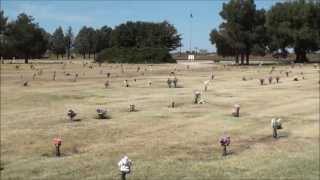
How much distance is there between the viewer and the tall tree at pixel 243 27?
104 meters

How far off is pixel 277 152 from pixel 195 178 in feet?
15.2

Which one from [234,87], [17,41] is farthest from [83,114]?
[17,41]

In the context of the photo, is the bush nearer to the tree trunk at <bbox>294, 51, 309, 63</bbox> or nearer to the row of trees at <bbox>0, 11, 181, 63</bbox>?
the row of trees at <bbox>0, 11, 181, 63</bbox>

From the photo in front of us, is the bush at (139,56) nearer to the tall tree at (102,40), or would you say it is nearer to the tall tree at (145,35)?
the tall tree at (145,35)

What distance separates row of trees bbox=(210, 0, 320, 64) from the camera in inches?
3952

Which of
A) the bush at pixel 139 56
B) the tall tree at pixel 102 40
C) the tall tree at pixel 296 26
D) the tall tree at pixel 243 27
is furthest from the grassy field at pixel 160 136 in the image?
the tall tree at pixel 102 40

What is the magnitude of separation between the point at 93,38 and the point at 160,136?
173 metres

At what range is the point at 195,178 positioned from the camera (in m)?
17.2

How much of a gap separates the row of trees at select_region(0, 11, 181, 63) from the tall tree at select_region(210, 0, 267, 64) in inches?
744

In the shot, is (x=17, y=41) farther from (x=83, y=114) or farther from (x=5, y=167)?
(x=5, y=167)

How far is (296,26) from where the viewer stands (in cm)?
10162

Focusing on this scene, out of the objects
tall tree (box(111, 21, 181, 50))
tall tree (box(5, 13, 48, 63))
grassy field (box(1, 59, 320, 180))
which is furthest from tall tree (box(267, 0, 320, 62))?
grassy field (box(1, 59, 320, 180))

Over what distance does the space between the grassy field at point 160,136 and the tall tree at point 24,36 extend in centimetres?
7598

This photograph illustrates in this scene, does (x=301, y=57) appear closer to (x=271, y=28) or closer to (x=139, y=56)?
(x=271, y=28)
